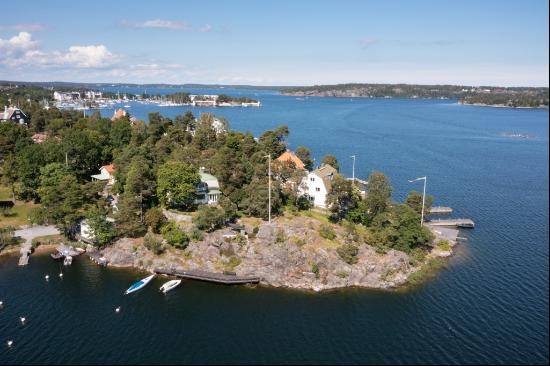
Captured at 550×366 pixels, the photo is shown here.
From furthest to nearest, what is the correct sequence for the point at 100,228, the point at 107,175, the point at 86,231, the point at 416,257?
1. the point at 107,175
2. the point at 86,231
3. the point at 100,228
4. the point at 416,257

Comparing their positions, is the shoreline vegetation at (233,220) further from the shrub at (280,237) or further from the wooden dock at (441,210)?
the wooden dock at (441,210)

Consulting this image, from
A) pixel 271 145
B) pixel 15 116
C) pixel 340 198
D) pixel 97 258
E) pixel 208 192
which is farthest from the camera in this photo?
pixel 15 116

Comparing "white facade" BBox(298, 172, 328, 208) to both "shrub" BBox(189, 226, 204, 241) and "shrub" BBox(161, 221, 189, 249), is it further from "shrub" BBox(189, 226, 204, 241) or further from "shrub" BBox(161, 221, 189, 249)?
"shrub" BBox(161, 221, 189, 249)

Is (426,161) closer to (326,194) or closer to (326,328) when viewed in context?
(326,194)

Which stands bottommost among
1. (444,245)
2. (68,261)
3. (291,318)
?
(291,318)

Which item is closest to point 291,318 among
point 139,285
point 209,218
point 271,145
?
point 139,285

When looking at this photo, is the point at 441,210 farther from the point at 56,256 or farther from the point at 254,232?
the point at 56,256

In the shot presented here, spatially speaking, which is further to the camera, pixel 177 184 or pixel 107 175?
pixel 107 175

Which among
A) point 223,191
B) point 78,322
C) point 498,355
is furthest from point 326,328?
point 223,191

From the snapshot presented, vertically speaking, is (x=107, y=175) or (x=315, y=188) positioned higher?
(x=107, y=175)
